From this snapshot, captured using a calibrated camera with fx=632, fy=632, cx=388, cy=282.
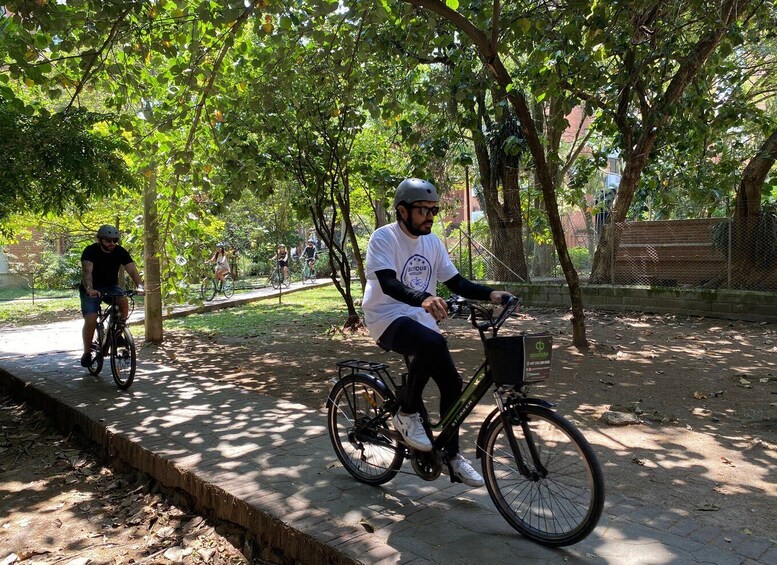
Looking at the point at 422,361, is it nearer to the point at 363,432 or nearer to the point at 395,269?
the point at 395,269

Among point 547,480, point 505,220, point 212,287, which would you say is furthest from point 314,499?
point 212,287

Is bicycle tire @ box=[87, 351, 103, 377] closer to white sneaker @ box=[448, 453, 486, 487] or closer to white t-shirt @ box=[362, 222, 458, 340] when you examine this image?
white t-shirt @ box=[362, 222, 458, 340]

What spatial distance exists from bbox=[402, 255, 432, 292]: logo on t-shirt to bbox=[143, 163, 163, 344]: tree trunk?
6.79m

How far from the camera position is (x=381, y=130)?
18.3 m

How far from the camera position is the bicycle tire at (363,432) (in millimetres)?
3891

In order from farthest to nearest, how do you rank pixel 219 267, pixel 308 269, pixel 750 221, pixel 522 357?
pixel 308 269
pixel 219 267
pixel 750 221
pixel 522 357

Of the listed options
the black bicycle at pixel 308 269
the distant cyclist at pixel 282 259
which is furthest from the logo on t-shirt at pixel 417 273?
the black bicycle at pixel 308 269

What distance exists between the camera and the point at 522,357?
298 centimetres

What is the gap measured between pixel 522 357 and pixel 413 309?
2.88 feet

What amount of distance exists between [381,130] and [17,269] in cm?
1761

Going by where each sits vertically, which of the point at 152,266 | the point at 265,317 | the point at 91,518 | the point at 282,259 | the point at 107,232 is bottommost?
the point at 91,518

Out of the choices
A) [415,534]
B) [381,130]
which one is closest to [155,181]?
[415,534]

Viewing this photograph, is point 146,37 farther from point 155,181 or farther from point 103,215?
point 103,215

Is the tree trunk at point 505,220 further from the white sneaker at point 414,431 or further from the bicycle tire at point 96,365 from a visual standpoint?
the white sneaker at point 414,431
